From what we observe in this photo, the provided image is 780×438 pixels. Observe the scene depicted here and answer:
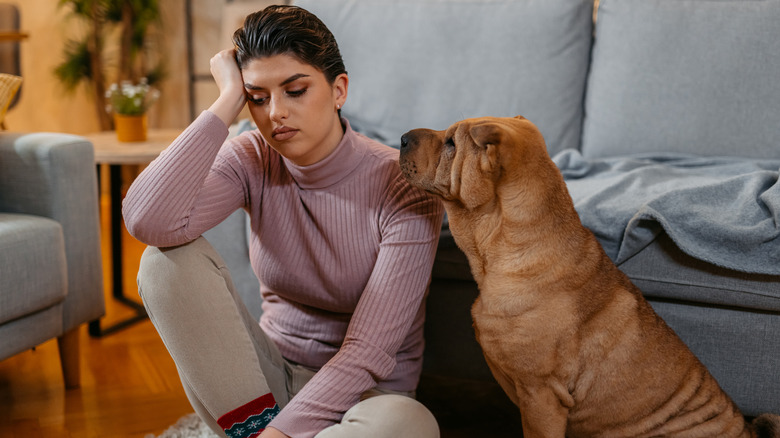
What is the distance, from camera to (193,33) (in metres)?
4.30

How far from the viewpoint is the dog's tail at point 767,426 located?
1.31m

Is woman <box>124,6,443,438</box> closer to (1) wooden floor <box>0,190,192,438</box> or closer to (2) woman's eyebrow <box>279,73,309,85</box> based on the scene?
(2) woman's eyebrow <box>279,73,309,85</box>

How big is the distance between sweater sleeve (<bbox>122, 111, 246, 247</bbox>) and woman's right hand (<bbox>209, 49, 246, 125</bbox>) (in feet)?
0.06

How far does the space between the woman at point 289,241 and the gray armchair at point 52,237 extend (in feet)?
2.26

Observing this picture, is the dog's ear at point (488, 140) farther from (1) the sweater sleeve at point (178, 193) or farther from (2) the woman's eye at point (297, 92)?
(1) the sweater sleeve at point (178, 193)

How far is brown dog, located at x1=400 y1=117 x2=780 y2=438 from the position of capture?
1244mm

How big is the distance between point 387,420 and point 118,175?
1795mm

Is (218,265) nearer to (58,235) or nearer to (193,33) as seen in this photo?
(58,235)

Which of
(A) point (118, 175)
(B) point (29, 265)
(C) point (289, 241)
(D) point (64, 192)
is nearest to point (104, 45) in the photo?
(A) point (118, 175)

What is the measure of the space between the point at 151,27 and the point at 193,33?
0.28 m

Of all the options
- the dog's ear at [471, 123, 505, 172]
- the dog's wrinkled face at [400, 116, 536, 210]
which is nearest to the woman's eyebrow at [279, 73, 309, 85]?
the dog's wrinkled face at [400, 116, 536, 210]

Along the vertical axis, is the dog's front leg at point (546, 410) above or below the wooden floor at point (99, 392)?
above

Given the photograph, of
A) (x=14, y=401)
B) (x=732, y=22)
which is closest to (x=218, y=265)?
(x=14, y=401)

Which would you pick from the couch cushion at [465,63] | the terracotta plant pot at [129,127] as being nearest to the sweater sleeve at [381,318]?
the couch cushion at [465,63]
